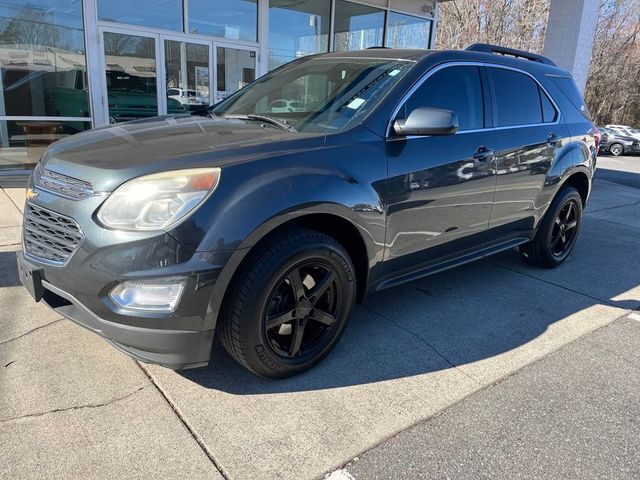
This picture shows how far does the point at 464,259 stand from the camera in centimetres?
398

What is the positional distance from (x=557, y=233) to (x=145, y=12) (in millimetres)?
7788

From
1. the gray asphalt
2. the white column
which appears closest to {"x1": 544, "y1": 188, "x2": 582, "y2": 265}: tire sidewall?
the gray asphalt

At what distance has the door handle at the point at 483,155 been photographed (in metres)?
3.72

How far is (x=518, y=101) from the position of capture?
170 inches

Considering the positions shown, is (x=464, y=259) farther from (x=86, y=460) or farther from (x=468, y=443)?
(x=86, y=460)

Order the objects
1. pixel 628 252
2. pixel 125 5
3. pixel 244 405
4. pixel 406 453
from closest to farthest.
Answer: pixel 406 453
pixel 244 405
pixel 628 252
pixel 125 5

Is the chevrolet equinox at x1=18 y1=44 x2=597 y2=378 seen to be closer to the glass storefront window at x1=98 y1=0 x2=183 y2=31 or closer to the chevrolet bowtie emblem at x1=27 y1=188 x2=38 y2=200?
the chevrolet bowtie emblem at x1=27 y1=188 x2=38 y2=200

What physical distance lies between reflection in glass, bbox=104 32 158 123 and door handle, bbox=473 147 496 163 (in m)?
7.25

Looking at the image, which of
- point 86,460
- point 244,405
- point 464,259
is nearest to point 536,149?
point 464,259

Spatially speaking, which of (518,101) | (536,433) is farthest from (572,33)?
(536,433)

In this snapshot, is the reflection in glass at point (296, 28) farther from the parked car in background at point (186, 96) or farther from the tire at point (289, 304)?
the tire at point (289, 304)

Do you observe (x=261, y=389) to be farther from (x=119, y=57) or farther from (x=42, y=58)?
(x=42, y=58)

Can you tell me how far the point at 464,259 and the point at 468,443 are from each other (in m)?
1.74

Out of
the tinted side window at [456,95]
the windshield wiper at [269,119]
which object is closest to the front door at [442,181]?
the tinted side window at [456,95]
